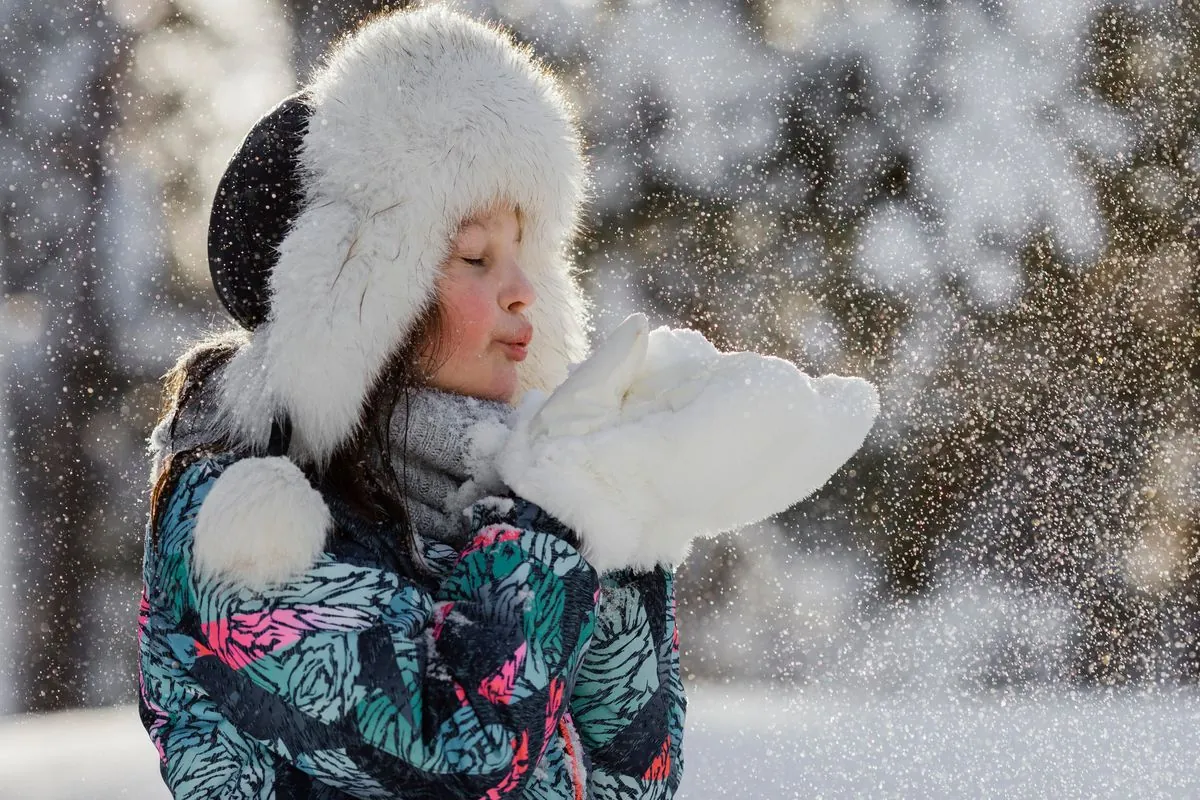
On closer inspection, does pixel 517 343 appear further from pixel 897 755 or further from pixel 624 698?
pixel 897 755

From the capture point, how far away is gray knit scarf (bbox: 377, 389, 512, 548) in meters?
1.01

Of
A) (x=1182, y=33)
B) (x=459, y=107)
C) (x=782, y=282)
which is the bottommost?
(x=459, y=107)

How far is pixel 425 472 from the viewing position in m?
1.03

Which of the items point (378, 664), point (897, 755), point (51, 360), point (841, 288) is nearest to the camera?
point (378, 664)

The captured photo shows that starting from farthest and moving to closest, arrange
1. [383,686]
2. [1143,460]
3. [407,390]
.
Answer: [1143,460]
[407,390]
[383,686]

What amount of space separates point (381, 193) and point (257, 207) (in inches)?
5.2

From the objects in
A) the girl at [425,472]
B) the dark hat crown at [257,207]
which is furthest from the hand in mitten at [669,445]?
the dark hat crown at [257,207]

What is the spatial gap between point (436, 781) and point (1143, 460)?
17.1ft

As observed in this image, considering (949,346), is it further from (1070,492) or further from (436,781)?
(436,781)

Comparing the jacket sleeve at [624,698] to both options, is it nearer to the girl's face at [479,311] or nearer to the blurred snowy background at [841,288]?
the girl's face at [479,311]

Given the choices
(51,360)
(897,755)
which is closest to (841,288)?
(51,360)

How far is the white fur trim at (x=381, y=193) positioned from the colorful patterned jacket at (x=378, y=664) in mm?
89

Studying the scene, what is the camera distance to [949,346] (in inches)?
214

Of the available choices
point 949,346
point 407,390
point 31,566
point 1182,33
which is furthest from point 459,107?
point 1182,33
